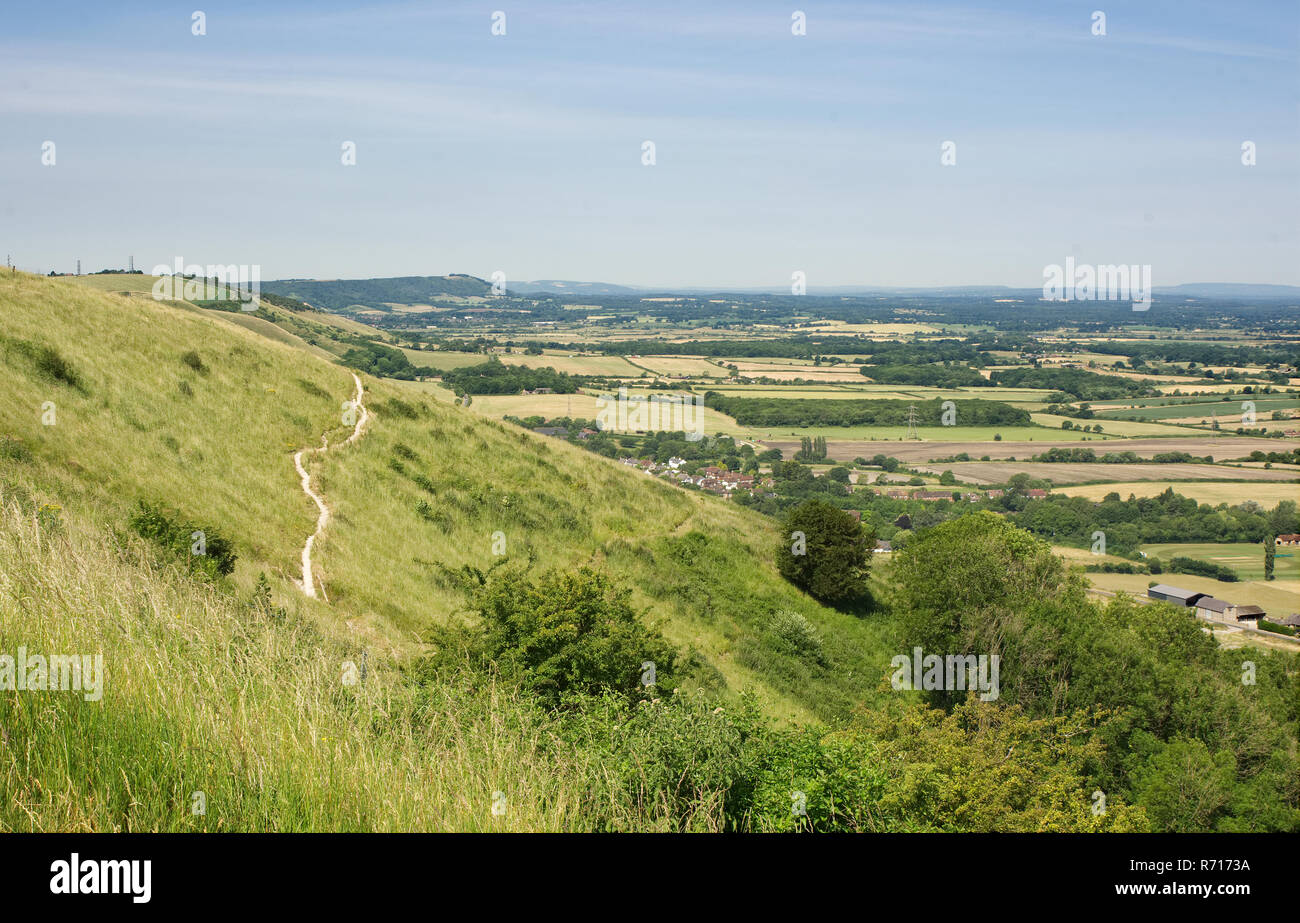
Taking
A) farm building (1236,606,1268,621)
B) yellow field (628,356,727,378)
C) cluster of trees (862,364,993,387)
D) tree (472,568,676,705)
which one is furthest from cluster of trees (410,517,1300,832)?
cluster of trees (862,364,993,387)

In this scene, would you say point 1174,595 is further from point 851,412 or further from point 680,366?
point 680,366

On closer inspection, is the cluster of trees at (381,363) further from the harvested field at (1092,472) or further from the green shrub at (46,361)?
the green shrub at (46,361)

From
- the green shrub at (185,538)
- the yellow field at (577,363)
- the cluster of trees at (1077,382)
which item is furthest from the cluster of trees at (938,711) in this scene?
the cluster of trees at (1077,382)

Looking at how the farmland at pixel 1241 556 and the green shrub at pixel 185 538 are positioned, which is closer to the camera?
the green shrub at pixel 185 538

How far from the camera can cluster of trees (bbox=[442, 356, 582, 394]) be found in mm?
100812

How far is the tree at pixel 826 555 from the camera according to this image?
100 feet

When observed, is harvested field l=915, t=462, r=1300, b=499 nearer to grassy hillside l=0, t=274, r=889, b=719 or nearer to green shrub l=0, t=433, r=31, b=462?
grassy hillside l=0, t=274, r=889, b=719

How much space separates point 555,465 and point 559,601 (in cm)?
2186

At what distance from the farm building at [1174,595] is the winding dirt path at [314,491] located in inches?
1590

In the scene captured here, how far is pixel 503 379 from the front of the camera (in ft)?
347

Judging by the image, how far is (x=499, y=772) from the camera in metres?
4.21

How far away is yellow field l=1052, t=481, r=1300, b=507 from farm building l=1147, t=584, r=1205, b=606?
2084cm

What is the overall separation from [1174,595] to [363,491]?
42.2 metres

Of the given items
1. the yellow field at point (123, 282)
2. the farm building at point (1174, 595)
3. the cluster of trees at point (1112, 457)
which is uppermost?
the yellow field at point (123, 282)
